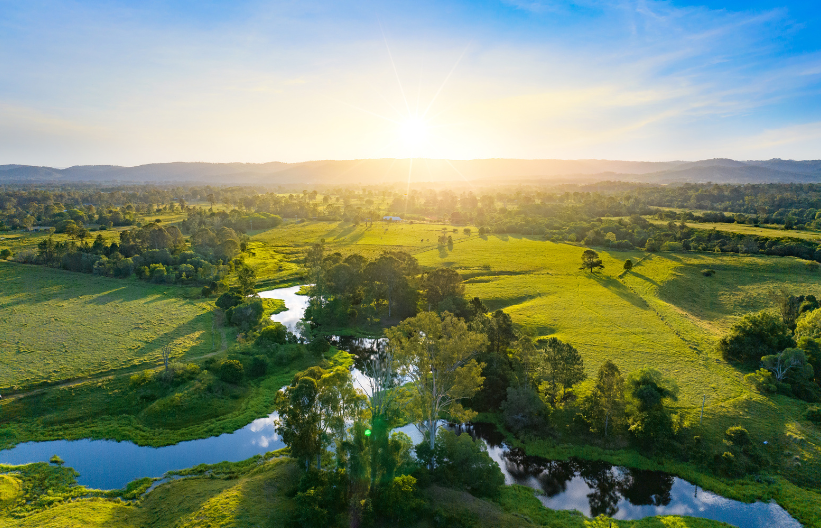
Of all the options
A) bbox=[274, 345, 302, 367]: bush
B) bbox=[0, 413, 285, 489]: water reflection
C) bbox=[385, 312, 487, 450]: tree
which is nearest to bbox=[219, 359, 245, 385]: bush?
bbox=[274, 345, 302, 367]: bush

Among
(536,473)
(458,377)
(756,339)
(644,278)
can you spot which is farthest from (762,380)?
(644,278)

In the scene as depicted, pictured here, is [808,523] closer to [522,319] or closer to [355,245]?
[522,319]

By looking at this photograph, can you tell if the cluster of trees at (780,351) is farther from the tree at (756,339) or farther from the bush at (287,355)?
the bush at (287,355)

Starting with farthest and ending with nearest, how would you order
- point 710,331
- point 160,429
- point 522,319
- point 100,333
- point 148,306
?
point 148,306 → point 522,319 → point 710,331 → point 100,333 → point 160,429

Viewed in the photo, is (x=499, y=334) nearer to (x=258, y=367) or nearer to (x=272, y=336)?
(x=258, y=367)

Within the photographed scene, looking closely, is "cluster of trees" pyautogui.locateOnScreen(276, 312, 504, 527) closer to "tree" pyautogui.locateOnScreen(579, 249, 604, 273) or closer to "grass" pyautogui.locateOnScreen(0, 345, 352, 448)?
"grass" pyautogui.locateOnScreen(0, 345, 352, 448)

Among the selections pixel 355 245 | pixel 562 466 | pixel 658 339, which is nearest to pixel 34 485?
pixel 562 466
